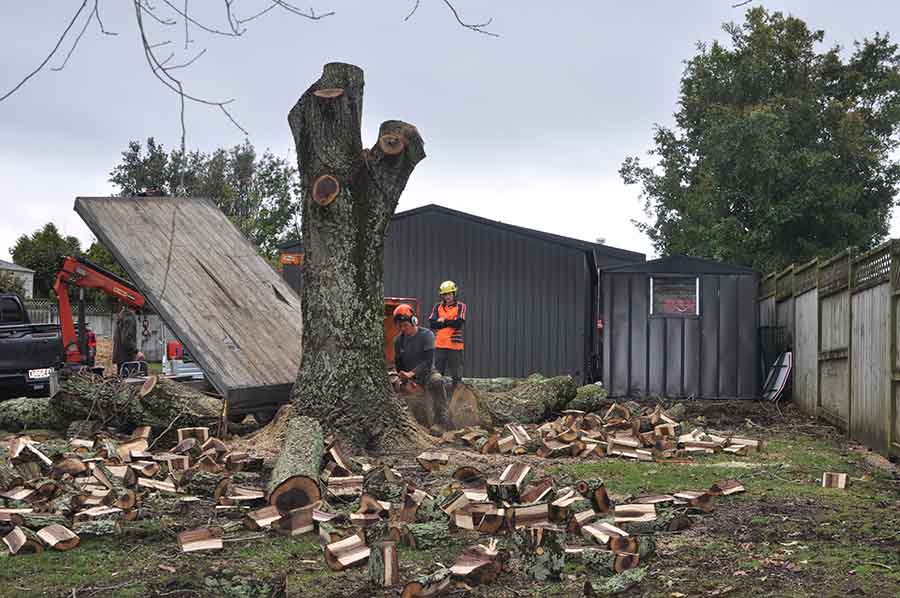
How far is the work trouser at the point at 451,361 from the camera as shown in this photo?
11523 mm

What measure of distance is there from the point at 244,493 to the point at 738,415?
907 cm

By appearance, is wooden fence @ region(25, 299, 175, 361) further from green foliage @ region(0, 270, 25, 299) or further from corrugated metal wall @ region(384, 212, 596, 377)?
corrugated metal wall @ region(384, 212, 596, 377)

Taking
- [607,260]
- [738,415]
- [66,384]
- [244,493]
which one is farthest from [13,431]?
[607,260]

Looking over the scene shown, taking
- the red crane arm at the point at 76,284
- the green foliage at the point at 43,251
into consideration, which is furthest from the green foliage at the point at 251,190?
the red crane arm at the point at 76,284

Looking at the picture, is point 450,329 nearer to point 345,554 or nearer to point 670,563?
point 345,554

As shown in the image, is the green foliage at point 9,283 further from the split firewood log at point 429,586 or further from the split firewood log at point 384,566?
the split firewood log at point 429,586

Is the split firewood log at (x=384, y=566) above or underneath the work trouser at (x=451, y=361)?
underneath

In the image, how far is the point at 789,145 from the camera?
97.5ft

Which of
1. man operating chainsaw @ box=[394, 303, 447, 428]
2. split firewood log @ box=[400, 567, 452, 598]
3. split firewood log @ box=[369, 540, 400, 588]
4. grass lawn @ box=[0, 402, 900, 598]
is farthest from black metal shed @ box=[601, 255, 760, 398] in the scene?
split firewood log @ box=[400, 567, 452, 598]

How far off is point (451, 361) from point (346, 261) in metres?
2.59

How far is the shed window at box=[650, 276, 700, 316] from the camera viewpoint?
1689 cm

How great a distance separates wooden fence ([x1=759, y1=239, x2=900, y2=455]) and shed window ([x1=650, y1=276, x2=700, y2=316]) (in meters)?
1.53

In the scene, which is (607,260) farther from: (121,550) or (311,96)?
(121,550)

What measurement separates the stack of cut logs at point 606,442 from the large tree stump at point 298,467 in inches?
78.4
